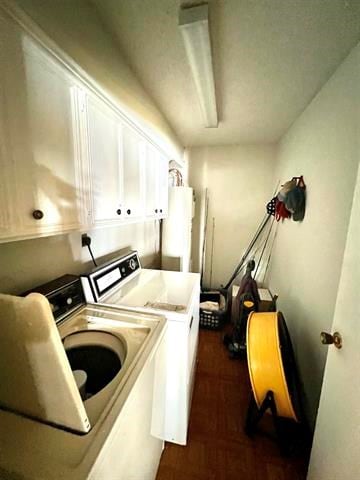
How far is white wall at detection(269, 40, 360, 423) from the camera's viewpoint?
118cm

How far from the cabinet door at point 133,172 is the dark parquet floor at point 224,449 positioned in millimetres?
1633

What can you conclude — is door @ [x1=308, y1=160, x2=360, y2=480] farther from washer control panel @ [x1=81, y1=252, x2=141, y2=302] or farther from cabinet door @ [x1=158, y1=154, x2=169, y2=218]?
cabinet door @ [x1=158, y1=154, x2=169, y2=218]

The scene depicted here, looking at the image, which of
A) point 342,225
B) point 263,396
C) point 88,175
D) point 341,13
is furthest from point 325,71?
point 263,396

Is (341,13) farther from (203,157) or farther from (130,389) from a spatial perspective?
(203,157)

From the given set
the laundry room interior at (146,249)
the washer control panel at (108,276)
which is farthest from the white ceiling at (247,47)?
the washer control panel at (108,276)

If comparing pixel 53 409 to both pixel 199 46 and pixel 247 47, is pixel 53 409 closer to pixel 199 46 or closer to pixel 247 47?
pixel 199 46

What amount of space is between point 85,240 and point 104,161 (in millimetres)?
538

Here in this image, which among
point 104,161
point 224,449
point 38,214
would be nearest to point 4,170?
point 38,214

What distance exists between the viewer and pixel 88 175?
0.94 meters

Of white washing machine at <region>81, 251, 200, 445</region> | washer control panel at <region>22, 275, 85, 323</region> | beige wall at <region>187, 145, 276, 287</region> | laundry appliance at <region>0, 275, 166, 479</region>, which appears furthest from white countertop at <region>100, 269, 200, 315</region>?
beige wall at <region>187, 145, 276, 287</region>

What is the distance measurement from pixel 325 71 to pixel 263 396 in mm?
2386

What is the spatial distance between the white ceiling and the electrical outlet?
4.17 ft

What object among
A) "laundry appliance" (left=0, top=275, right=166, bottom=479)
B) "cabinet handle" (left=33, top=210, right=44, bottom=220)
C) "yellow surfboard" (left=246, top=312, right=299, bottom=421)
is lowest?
"yellow surfboard" (left=246, top=312, right=299, bottom=421)

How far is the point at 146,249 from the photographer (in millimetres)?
2367
